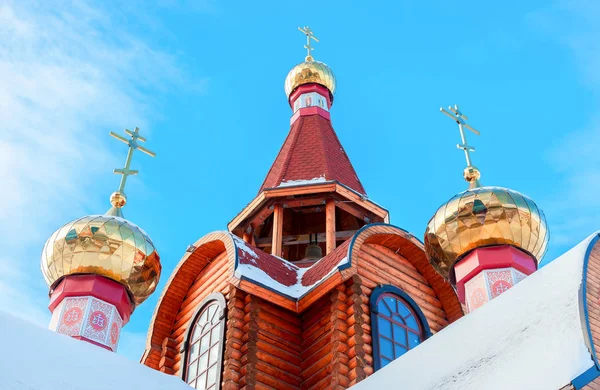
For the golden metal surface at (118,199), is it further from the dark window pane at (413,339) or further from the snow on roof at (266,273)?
the dark window pane at (413,339)

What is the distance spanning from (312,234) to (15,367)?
7.88 m

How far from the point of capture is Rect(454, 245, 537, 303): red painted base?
11078mm

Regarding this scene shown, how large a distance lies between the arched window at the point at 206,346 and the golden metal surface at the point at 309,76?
8642mm

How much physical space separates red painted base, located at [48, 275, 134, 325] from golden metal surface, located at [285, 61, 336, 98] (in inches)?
328

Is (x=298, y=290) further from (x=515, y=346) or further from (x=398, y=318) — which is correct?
(x=515, y=346)

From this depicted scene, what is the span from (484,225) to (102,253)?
204 inches

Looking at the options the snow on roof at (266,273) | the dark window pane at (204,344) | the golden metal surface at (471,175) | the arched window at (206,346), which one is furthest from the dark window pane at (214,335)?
the golden metal surface at (471,175)

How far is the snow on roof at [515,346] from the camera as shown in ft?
19.2

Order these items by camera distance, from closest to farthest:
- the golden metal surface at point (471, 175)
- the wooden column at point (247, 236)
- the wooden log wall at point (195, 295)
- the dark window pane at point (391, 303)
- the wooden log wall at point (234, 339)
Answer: the wooden log wall at point (234, 339)
the dark window pane at point (391, 303)
the wooden log wall at point (195, 295)
the golden metal surface at point (471, 175)
the wooden column at point (247, 236)

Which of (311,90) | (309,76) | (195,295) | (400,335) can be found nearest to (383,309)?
(400,335)

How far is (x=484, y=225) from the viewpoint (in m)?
11.2

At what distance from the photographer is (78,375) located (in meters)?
7.91

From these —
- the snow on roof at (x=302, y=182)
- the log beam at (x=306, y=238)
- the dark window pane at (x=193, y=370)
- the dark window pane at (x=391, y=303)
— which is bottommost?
the dark window pane at (x=193, y=370)

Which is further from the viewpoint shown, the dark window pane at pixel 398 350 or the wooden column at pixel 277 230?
the wooden column at pixel 277 230
